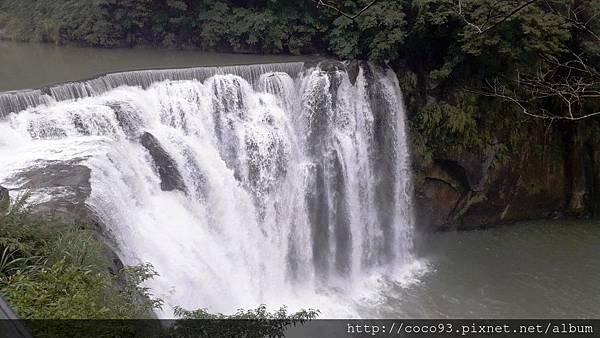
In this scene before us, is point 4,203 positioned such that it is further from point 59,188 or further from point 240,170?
point 240,170

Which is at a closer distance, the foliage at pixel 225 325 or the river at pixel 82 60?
the foliage at pixel 225 325

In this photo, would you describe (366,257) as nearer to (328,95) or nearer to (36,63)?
(328,95)

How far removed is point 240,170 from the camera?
40.3 ft

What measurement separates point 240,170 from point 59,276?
274 inches

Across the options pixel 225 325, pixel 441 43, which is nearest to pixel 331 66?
pixel 441 43

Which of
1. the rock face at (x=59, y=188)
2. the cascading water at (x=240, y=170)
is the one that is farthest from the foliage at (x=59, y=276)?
the cascading water at (x=240, y=170)

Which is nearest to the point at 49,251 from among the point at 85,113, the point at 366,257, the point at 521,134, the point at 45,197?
the point at 45,197

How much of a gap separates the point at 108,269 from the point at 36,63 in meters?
11.5

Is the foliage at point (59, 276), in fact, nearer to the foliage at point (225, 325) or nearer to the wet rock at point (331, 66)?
the foliage at point (225, 325)

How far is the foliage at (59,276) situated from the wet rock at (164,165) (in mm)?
3452

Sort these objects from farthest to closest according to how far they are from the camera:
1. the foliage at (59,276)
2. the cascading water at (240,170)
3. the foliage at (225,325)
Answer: the cascading water at (240,170) → the foliage at (225,325) → the foliage at (59,276)

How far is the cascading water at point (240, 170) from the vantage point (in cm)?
955

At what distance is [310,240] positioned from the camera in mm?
13117

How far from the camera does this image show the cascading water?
9.55m
